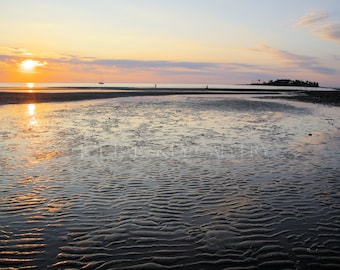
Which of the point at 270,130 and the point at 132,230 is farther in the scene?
the point at 270,130

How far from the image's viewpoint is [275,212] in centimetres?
905

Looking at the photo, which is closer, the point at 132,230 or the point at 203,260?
the point at 203,260

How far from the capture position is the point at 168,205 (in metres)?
9.48

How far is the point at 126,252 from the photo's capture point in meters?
6.86

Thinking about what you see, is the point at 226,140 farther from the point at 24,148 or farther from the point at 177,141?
the point at 24,148

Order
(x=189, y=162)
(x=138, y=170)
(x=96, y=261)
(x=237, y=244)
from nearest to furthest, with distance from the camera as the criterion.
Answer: (x=96, y=261), (x=237, y=244), (x=138, y=170), (x=189, y=162)

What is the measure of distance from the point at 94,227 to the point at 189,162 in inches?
283

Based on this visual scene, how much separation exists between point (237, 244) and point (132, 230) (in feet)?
8.01

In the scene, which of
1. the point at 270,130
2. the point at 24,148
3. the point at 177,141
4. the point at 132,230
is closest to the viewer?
the point at 132,230

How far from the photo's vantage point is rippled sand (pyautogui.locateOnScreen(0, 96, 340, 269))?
22.1 feet

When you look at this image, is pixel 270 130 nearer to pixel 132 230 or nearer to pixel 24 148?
pixel 24 148

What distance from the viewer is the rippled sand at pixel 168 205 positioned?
22.1ft

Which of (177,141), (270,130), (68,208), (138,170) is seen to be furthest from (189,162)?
(270,130)

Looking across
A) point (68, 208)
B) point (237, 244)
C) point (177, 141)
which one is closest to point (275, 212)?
point (237, 244)
